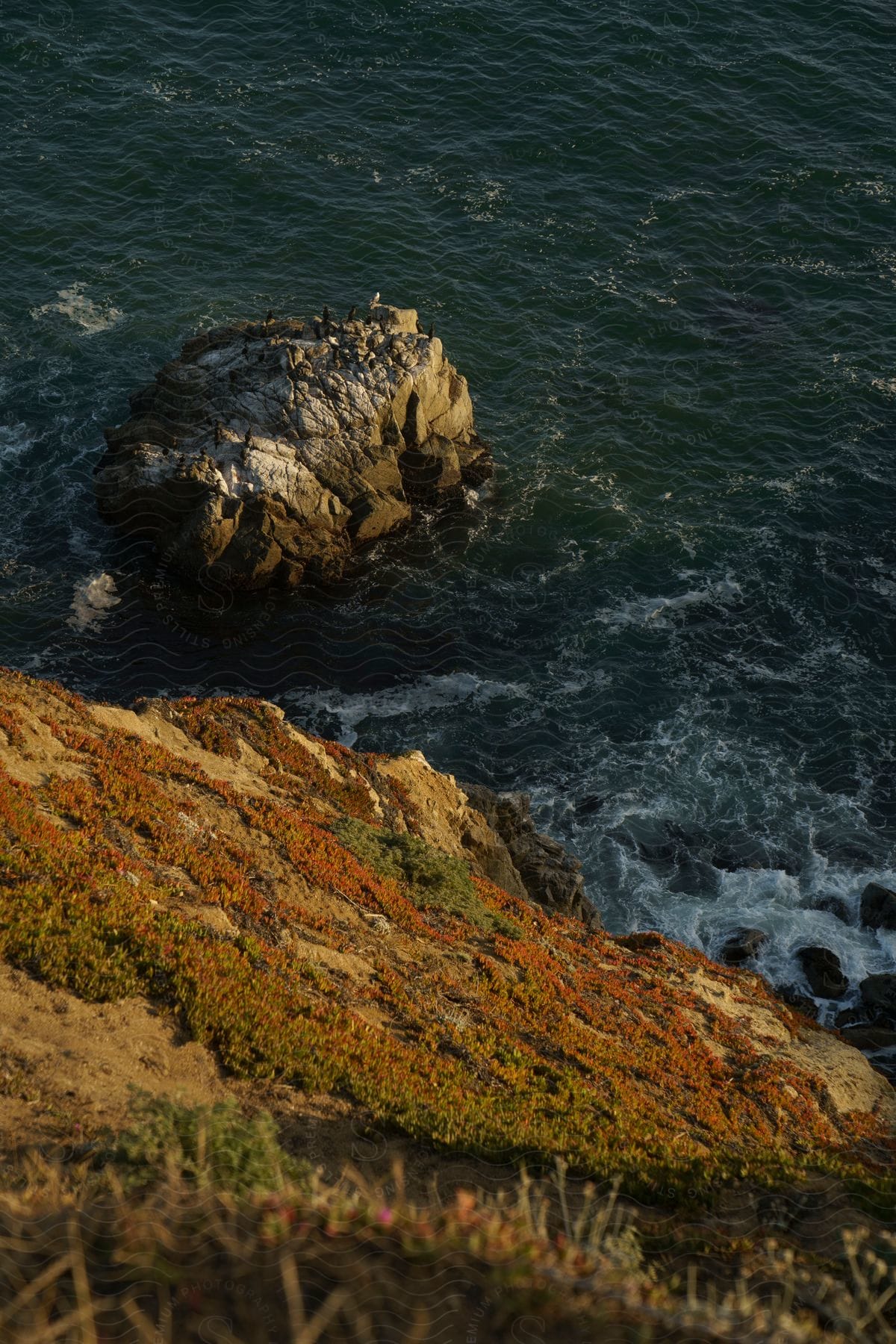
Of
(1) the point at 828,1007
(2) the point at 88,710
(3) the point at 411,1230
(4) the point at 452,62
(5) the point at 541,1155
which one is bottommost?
(1) the point at 828,1007

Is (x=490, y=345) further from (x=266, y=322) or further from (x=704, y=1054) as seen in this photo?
(x=704, y=1054)

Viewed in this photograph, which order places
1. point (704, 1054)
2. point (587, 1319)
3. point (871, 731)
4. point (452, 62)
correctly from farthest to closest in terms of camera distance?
point (452, 62) → point (871, 731) → point (704, 1054) → point (587, 1319)

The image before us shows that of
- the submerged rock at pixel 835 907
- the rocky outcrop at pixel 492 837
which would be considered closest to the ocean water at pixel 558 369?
the submerged rock at pixel 835 907

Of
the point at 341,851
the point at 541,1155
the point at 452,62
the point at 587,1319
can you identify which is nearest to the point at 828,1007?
the point at 341,851

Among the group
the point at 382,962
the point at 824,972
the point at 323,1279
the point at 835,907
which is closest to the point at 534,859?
the point at 824,972

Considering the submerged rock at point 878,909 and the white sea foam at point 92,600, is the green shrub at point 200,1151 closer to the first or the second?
the submerged rock at point 878,909
